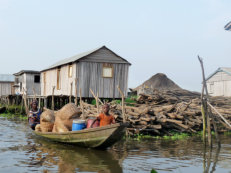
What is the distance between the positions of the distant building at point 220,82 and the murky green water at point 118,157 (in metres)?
15.1

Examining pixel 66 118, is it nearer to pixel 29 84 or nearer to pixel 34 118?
pixel 34 118

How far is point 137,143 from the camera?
41.0ft

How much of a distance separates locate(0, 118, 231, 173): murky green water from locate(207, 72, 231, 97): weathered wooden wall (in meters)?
15.1

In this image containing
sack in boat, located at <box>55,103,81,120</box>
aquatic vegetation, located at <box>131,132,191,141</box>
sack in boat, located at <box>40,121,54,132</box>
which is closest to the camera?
sack in boat, located at <box>55,103,81,120</box>

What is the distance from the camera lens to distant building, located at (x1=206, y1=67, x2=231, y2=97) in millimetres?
26639

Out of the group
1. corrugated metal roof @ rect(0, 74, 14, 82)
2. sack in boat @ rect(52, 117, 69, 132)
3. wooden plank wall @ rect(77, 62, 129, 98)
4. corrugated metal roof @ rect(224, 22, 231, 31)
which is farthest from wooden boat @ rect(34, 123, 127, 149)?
corrugated metal roof @ rect(0, 74, 14, 82)

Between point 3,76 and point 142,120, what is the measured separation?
3902 cm

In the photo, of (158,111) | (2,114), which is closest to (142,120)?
(158,111)

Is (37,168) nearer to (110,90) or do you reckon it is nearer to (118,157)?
(118,157)

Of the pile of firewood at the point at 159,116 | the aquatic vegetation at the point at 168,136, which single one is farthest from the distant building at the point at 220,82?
the aquatic vegetation at the point at 168,136

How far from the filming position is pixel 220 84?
1095 inches

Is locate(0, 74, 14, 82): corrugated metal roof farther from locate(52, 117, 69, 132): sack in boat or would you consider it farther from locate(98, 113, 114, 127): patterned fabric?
locate(98, 113, 114, 127): patterned fabric

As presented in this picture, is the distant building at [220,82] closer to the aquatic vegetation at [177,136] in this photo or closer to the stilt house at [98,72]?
the stilt house at [98,72]

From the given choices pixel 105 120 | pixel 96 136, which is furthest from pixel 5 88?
pixel 96 136
